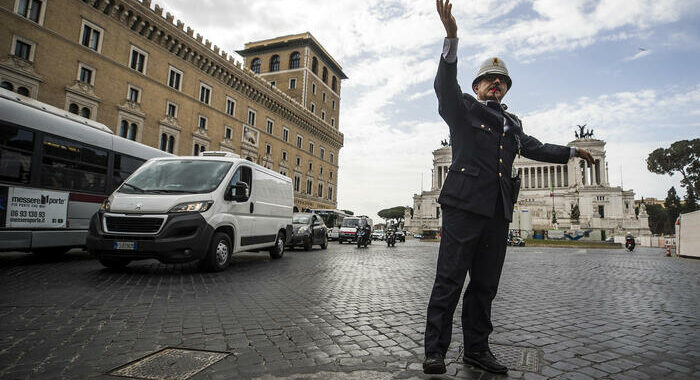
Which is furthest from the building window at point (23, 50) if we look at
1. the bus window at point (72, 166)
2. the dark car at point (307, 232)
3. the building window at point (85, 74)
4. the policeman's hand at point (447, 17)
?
the policeman's hand at point (447, 17)

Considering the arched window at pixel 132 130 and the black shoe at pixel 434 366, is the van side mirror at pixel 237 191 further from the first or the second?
the arched window at pixel 132 130

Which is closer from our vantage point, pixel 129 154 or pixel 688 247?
pixel 129 154

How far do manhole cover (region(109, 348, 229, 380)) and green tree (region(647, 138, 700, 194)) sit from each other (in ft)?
218

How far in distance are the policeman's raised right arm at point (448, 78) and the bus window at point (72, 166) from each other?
930 cm

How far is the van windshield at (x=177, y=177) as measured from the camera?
7062mm

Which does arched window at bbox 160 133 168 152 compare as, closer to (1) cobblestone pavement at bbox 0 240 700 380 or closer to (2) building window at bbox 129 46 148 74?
(2) building window at bbox 129 46 148 74

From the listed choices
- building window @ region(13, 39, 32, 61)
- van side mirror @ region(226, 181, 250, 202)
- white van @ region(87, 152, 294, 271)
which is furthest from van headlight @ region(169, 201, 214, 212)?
building window @ region(13, 39, 32, 61)

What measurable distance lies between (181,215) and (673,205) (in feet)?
297

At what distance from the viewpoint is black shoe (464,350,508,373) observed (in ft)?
8.25

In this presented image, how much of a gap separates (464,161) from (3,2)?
28277 mm

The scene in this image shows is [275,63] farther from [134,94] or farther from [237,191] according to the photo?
[237,191]

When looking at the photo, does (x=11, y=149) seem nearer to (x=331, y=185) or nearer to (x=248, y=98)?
(x=248, y=98)

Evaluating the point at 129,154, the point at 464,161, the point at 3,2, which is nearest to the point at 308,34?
the point at 3,2

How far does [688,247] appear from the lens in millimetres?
18438
